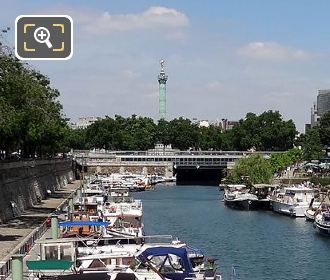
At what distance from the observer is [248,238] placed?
49594mm

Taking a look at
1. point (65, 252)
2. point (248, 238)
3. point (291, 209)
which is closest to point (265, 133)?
point (291, 209)

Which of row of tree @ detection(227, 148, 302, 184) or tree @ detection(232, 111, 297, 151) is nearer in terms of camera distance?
row of tree @ detection(227, 148, 302, 184)

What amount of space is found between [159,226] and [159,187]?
2582 inches

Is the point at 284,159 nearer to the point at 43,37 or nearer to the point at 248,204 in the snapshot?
the point at 248,204

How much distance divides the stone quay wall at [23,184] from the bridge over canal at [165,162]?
4894cm

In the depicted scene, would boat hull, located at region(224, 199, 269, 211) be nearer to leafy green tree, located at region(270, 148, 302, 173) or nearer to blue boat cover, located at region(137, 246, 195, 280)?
leafy green tree, located at region(270, 148, 302, 173)

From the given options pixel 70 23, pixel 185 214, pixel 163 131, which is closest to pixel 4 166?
pixel 185 214

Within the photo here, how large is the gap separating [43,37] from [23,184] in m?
53.3

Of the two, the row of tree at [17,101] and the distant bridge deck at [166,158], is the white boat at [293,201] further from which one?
the distant bridge deck at [166,158]

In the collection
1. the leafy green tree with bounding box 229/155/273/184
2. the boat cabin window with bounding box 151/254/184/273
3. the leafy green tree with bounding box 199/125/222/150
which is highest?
the leafy green tree with bounding box 199/125/222/150

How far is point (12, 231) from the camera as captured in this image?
39.8 metres

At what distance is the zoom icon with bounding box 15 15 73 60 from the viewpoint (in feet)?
21.9

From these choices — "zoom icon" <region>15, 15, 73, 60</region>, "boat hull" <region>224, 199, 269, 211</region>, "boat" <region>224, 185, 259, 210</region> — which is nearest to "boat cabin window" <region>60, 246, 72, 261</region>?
"zoom icon" <region>15, 15, 73, 60</region>

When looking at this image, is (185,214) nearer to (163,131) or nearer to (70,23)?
(70,23)
